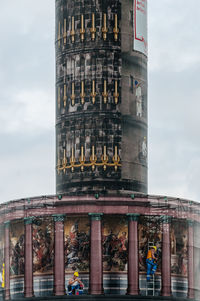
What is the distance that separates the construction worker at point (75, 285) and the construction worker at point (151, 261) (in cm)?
669

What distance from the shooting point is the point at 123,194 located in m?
117

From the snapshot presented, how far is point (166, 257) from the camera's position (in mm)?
117312

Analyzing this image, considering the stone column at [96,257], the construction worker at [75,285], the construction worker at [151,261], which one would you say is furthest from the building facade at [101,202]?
the construction worker at [75,285]

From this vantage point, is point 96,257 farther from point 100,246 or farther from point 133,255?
point 133,255

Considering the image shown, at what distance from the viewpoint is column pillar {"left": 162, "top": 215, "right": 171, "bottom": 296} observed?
116875 mm

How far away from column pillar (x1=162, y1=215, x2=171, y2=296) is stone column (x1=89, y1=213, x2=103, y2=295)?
627 centimetres

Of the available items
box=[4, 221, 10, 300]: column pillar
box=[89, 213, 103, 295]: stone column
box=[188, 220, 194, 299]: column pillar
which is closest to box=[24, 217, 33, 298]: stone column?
box=[4, 221, 10, 300]: column pillar

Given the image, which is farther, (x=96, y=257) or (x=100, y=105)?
(x=100, y=105)

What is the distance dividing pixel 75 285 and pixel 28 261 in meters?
5.37

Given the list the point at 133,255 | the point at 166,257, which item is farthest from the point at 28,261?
the point at 166,257

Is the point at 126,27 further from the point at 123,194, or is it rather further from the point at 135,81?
the point at 123,194

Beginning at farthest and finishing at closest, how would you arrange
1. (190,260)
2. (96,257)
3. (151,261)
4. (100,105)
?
(100,105) → (190,260) → (151,261) → (96,257)

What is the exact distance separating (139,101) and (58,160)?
10.3 metres

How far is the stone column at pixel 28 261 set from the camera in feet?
384
